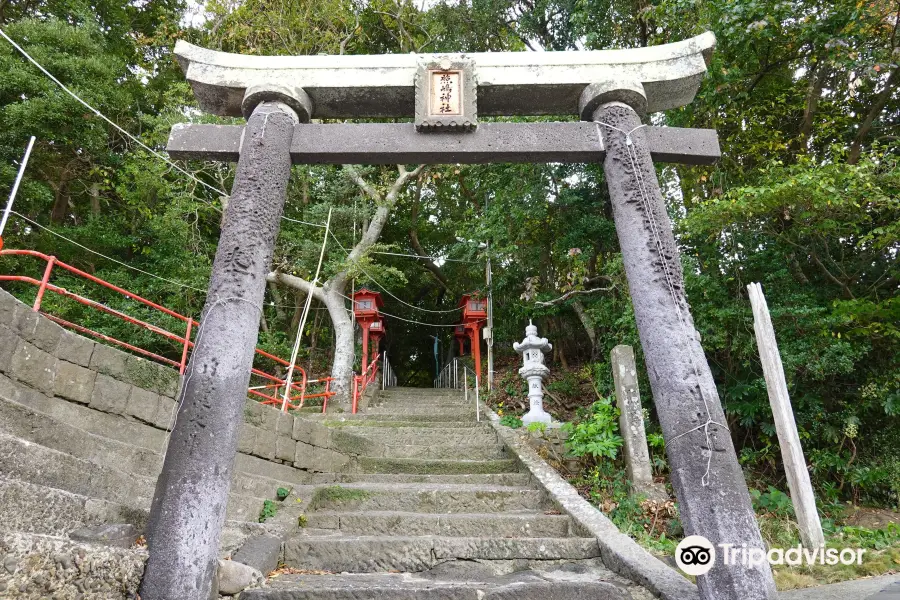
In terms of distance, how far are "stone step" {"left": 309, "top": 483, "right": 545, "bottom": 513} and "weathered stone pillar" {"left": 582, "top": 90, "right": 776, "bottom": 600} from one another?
6.64ft

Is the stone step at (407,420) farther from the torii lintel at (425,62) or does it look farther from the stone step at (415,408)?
the torii lintel at (425,62)

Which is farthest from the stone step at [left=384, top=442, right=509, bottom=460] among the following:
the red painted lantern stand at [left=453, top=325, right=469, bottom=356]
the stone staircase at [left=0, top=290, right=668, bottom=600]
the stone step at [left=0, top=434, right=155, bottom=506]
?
the red painted lantern stand at [left=453, top=325, right=469, bottom=356]

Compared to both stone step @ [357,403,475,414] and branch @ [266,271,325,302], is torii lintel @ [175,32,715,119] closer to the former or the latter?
stone step @ [357,403,475,414]

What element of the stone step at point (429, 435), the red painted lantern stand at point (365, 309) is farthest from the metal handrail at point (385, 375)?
the stone step at point (429, 435)

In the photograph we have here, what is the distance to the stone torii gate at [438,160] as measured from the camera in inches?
105

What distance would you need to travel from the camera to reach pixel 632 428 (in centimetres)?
568

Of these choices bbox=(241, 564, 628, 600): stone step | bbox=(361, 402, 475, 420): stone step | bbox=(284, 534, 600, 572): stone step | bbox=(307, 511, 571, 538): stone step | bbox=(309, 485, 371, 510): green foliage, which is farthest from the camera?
bbox=(361, 402, 475, 420): stone step

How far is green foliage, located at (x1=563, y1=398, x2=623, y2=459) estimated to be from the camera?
5.80 m

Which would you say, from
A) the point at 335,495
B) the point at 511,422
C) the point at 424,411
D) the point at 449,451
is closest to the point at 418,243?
the point at 424,411

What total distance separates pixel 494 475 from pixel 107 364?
11.6 ft

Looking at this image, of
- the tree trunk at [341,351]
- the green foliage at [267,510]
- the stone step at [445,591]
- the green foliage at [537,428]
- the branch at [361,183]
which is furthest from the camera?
the branch at [361,183]

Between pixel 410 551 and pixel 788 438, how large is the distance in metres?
3.62

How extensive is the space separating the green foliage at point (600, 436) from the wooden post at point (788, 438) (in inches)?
63.0

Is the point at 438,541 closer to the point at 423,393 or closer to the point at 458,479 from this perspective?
the point at 458,479
